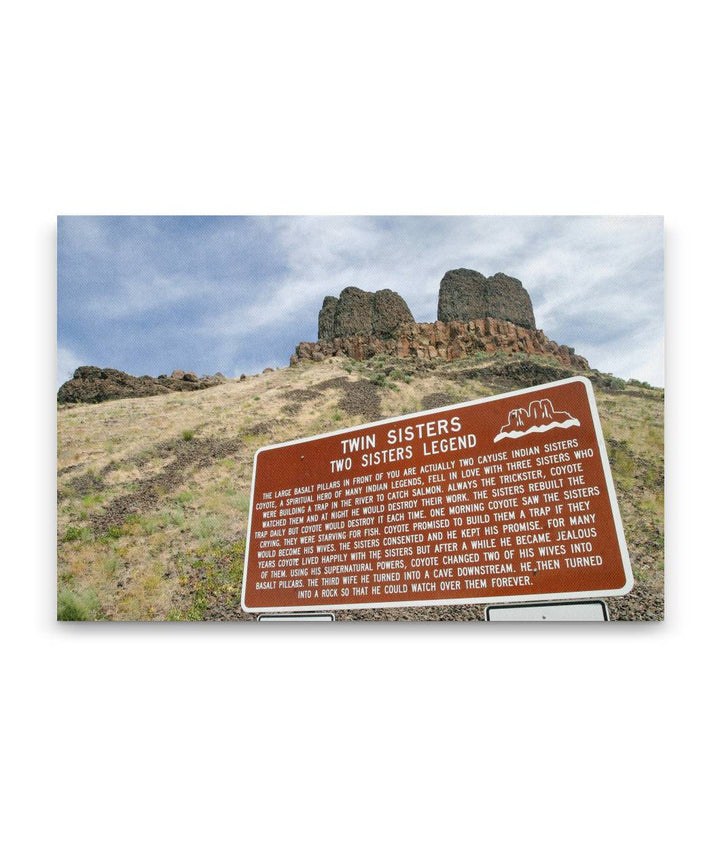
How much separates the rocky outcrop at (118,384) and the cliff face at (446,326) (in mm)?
1148

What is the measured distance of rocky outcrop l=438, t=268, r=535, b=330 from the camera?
21.1 feet

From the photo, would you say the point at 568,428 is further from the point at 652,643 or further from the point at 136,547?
the point at 136,547

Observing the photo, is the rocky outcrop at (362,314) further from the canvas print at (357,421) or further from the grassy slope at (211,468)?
the grassy slope at (211,468)

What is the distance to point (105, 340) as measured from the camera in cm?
658

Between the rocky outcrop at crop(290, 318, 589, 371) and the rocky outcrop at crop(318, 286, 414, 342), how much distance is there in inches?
3.7

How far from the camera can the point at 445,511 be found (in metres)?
5.04

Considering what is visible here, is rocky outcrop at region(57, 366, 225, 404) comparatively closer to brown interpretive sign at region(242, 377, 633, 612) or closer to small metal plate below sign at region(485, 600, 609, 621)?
brown interpretive sign at region(242, 377, 633, 612)

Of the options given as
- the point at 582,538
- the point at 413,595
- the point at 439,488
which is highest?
the point at 439,488

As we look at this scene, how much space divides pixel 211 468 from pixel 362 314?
7.90ft

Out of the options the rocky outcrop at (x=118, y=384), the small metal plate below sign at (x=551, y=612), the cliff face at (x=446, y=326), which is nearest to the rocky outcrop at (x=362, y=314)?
the cliff face at (x=446, y=326)

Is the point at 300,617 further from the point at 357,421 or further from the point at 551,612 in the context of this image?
the point at 357,421

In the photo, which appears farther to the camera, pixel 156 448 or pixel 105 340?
pixel 156 448
